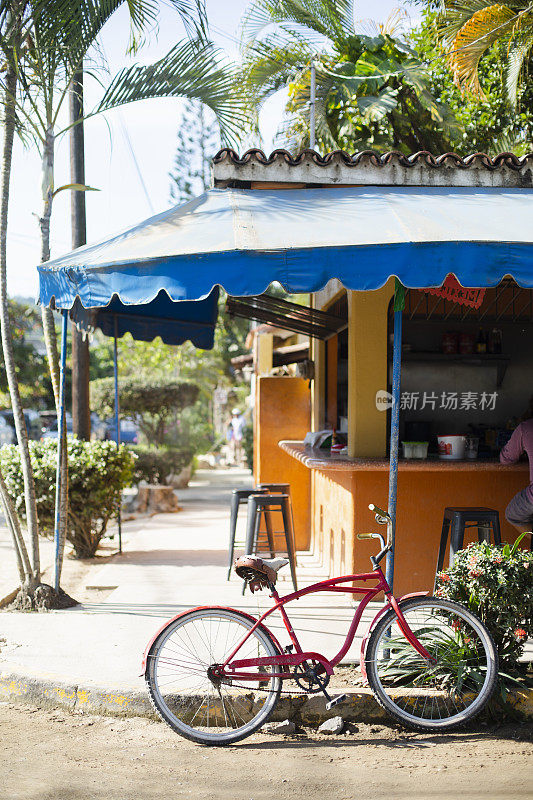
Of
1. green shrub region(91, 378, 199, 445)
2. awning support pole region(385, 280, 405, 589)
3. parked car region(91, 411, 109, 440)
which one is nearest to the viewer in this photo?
awning support pole region(385, 280, 405, 589)

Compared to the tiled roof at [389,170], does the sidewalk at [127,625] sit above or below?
below

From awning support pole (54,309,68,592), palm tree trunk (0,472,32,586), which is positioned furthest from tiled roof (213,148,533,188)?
palm tree trunk (0,472,32,586)

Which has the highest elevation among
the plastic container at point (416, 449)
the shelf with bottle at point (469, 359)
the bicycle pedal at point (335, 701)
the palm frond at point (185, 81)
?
the palm frond at point (185, 81)

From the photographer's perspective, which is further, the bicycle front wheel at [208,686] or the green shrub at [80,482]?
the green shrub at [80,482]

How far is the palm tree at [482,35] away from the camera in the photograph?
11250mm

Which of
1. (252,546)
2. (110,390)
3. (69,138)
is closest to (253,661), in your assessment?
(252,546)

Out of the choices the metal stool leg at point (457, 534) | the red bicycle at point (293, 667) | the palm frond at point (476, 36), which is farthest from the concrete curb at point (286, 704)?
the palm frond at point (476, 36)

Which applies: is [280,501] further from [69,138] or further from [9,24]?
[69,138]

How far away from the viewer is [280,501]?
23.8 ft

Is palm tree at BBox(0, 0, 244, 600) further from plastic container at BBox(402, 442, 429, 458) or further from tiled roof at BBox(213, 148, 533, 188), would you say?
plastic container at BBox(402, 442, 429, 458)

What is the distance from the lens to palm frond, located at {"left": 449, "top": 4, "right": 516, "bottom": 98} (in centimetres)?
1123

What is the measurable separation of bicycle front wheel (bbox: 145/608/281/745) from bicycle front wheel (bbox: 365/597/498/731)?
0.62 m

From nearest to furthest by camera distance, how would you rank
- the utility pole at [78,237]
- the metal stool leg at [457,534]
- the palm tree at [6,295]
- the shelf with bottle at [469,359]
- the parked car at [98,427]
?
the metal stool leg at [457,534]
the palm tree at [6,295]
the shelf with bottle at [469,359]
the utility pole at [78,237]
the parked car at [98,427]

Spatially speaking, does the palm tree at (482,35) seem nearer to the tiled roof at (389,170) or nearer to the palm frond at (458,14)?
the palm frond at (458,14)
